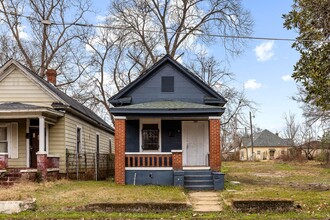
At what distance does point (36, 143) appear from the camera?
64.2 feet

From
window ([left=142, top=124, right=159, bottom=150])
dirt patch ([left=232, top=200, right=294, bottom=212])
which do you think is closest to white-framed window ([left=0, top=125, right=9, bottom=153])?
window ([left=142, top=124, right=159, bottom=150])

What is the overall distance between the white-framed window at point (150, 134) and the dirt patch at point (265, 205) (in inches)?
335

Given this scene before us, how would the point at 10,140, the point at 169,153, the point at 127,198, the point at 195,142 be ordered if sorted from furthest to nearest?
the point at 195,142 < the point at 10,140 < the point at 169,153 < the point at 127,198

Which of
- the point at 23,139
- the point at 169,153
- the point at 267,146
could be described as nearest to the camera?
the point at 169,153

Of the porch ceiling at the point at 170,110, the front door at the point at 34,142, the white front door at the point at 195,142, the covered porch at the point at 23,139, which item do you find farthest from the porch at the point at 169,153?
the front door at the point at 34,142

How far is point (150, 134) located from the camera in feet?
64.7

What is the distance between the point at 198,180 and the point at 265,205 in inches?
226

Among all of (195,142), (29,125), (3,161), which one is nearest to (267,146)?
(195,142)

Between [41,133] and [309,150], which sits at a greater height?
[41,133]

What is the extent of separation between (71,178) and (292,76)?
1223 centimetres

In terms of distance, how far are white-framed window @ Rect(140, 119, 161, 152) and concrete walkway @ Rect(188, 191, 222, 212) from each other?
15.4 ft

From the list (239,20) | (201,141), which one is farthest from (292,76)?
(239,20)

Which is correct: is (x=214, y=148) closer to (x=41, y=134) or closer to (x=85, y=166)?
(x=41, y=134)

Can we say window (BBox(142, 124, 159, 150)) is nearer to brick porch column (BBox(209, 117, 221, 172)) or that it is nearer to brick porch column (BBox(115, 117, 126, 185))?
brick porch column (BBox(115, 117, 126, 185))
